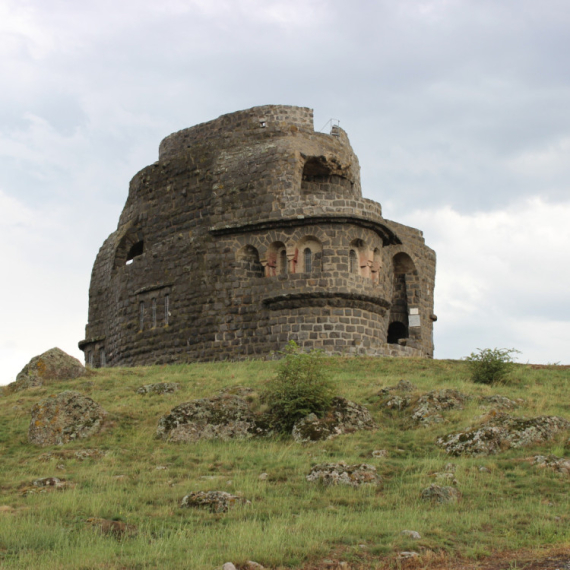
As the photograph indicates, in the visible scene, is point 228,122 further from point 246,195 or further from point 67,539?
point 67,539

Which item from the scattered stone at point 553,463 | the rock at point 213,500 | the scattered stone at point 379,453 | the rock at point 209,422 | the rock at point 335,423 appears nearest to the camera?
the rock at point 213,500

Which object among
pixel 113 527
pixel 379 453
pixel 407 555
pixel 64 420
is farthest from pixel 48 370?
pixel 407 555

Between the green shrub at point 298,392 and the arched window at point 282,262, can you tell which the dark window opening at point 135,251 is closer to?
the arched window at point 282,262

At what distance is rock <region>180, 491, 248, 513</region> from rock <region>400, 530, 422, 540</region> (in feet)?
8.49

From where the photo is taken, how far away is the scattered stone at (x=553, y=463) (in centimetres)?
1210

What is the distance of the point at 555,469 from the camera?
12172 mm

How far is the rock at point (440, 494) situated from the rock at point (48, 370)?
1389 cm

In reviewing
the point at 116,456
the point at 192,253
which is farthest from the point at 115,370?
the point at 116,456

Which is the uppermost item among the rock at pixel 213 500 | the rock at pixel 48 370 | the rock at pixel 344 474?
the rock at pixel 48 370

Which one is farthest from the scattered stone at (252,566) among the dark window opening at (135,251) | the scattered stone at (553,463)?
the dark window opening at (135,251)

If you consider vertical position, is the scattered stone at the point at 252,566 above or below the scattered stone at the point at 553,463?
below

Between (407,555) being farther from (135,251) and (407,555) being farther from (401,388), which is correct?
(135,251)

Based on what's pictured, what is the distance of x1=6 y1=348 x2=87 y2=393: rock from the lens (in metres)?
21.7

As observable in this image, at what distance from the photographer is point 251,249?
91.7 ft
